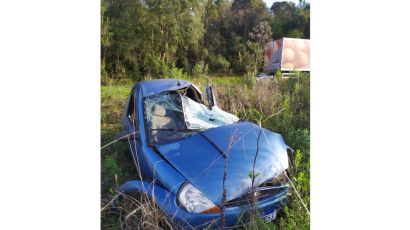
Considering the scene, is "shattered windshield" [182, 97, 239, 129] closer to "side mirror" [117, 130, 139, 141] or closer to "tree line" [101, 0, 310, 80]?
"tree line" [101, 0, 310, 80]

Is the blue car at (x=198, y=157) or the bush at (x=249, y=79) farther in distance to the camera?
the bush at (x=249, y=79)

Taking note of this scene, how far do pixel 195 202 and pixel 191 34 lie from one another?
985 millimetres

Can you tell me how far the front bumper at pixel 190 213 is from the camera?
2.08 metres

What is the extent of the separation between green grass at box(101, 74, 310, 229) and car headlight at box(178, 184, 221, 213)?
11.5 inches

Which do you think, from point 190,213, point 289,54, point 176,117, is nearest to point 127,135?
point 176,117

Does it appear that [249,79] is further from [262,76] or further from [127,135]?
[127,135]

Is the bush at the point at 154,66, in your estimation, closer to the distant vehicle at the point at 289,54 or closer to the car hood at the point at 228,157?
the car hood at the point at 228,157

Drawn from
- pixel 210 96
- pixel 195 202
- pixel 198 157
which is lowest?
pixel 195 202

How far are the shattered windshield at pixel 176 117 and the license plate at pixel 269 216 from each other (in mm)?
563

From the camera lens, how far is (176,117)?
251 centimetres

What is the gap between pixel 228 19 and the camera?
250 cm

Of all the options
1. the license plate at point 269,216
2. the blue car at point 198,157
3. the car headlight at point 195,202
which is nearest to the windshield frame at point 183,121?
the blue car at point 198,157
